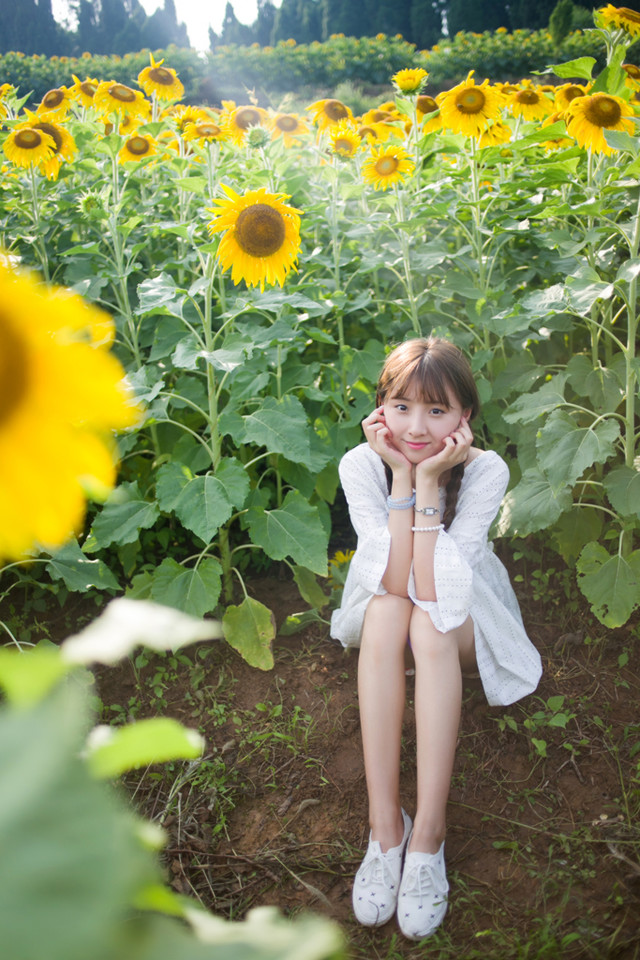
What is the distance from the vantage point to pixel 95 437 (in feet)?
1.09

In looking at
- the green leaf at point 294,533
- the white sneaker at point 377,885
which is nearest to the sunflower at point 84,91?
the green leaf at point 294,533

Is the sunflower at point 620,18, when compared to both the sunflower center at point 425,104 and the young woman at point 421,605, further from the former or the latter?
the young woman at point 421,605

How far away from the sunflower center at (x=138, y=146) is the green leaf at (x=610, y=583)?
2.23 metres

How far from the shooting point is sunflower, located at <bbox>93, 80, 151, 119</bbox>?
3.24m

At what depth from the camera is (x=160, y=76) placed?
137 inches

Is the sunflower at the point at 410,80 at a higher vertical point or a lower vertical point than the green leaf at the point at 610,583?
higher

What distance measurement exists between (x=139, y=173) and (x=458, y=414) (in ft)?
6.84

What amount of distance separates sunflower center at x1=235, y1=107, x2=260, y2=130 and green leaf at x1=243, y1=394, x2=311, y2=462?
1.46m

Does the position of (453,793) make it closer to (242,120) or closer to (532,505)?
(532,505)

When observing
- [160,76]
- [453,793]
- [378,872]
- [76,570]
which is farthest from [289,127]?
[378,872]

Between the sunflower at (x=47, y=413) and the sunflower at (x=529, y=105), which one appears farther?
the sunflower at (x=529, y=105)

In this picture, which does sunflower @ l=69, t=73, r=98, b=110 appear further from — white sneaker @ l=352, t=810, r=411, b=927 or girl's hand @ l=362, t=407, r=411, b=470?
white sneaker @ l=352, t=810, r=411, b=927

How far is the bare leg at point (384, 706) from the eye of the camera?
167 centimetres

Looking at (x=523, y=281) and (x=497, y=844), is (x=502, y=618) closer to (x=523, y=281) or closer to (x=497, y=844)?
(x=497, y=844)
